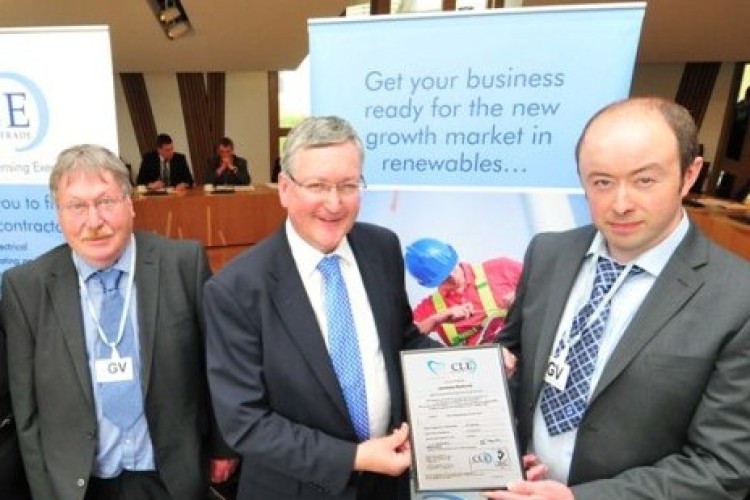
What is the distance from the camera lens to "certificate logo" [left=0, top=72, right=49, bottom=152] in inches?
94.9

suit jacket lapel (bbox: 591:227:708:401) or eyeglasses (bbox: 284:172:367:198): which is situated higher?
eyeglasses (bbox: 284:172:367:198)

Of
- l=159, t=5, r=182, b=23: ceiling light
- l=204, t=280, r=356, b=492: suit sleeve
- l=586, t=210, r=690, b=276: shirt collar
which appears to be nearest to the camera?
l=586, t=210, r=690, b=276: shirt collar

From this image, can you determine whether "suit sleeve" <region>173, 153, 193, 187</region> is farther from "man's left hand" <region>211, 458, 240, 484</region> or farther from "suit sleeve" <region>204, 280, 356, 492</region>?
"suit sleeve" <region>204, 280, 356, 492</region>

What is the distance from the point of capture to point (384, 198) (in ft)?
7.35

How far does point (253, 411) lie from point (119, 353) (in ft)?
1.90

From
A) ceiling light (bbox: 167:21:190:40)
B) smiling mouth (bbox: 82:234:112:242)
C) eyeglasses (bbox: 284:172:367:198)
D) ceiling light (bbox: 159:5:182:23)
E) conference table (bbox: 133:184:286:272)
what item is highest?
ceiling light (bbox: 159:5:182:23)

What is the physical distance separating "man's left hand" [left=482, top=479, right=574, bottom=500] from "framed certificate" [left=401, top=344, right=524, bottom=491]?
75 mm

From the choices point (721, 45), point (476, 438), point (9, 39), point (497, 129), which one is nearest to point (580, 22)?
point (497, 129)

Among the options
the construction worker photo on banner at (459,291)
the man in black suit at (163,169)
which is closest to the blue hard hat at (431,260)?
the construction worker photo on banner at (459,291)

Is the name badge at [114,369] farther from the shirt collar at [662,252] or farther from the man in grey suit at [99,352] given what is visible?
the shirt collar at [662,252]

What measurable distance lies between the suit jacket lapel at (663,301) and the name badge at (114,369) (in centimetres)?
138

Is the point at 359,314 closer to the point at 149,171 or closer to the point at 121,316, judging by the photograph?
the point at 121,316

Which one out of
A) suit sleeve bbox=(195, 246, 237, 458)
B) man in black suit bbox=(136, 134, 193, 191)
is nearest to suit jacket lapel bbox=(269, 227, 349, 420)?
suit sleeve bbox=(195, 246, 237, 458)

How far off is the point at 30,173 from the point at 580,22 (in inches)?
98.3
